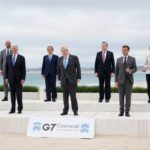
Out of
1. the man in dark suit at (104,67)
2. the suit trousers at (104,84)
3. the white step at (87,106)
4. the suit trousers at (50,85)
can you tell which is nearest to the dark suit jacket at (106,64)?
the man in dark suit at (104,67)

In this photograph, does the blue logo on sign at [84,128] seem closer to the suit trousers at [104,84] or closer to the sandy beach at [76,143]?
the sandy beach at [76,143]

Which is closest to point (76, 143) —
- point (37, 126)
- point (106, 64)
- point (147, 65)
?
point (37, 126)

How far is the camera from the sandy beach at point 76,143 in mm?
9055

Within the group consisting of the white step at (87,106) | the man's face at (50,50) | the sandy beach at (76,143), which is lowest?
the sandy beach at (76,143)

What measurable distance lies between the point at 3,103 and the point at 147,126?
4.31m

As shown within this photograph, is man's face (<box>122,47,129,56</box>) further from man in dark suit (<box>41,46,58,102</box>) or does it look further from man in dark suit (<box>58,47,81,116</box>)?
man in dark suit (<box>41,46,58,102</box>)

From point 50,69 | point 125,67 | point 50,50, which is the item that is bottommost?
point 50,69

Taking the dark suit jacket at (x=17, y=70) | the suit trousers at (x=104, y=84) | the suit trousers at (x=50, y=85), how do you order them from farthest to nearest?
the suit trousers at (x=50, y=85) → the suit trousers at (x=104, y=84) → the dark suit jacket at (x=17, y=70)

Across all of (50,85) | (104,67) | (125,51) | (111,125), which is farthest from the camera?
(50,85)

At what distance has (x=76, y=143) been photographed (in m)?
9.58

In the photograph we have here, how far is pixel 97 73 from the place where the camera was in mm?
12781

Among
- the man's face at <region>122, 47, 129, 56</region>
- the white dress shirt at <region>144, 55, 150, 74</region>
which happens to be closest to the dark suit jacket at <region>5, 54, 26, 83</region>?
the man's face at <region>122, 47, 129, 56</region>

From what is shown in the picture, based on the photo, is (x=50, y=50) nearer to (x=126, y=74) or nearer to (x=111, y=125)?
(x=126, y=74)

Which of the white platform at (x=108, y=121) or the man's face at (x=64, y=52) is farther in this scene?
the man's face at (x=64, y=52)
